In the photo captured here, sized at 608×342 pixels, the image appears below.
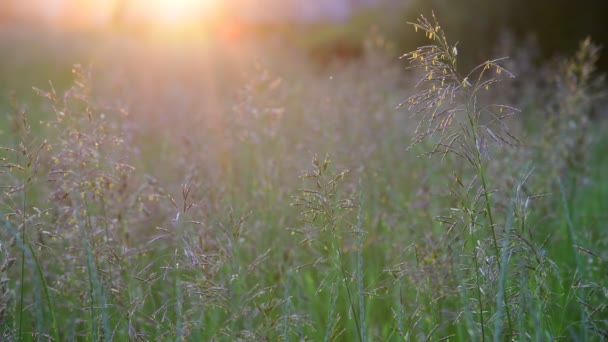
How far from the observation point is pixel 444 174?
491 centimetres

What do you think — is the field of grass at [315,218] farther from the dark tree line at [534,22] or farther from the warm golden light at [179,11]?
the warm golden light at [179,11]

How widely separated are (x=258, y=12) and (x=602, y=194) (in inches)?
670

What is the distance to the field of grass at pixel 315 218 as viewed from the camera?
6.29ft

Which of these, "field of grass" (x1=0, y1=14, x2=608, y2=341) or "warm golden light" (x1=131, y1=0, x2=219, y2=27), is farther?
"warm golden light" (x1=131, y1=0, x2=219, y2=27)

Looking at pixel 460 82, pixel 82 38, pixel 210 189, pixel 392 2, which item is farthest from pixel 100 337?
pixel 82 38

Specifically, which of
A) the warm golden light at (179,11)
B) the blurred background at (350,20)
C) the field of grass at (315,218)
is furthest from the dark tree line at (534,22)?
the warm golden light at (179,11)

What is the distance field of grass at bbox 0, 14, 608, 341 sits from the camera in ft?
6.29

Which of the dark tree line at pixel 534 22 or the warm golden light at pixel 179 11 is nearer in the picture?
the dark tree line at pixel 534 22

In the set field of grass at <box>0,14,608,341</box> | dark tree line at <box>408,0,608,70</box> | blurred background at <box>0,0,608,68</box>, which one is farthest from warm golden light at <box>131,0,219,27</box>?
field of grass at <box>0,14,608,341</box>

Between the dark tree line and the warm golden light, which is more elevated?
the warm golden light

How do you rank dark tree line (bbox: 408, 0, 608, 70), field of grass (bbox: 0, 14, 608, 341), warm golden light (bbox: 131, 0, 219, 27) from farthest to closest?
1. warm golden light (bbox: 131, 0, 219, 27)
2. dark tree line (bbox: 408, 0, 608, 70)
3. field of grass (bbox: 0, 14, 608, 341)

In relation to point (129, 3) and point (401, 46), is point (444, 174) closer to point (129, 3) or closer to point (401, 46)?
point (401, 46)

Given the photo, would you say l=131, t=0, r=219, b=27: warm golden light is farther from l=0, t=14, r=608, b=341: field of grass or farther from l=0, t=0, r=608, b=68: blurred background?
l=0, t=14, r=608, b=341: field of grass

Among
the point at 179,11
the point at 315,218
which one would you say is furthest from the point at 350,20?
the point at 315,218
